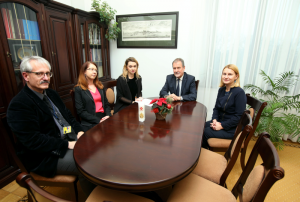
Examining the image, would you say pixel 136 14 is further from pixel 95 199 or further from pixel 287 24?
pixel 95 199

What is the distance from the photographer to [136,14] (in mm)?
3084

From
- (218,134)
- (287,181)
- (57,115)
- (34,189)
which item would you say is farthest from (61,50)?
(287,181)

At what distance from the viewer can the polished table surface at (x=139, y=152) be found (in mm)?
829

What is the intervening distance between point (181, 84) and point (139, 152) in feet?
5.22

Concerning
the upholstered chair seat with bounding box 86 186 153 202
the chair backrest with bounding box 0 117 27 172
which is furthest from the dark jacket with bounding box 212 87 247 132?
the chair backrest with bounding box 0 117 27 172

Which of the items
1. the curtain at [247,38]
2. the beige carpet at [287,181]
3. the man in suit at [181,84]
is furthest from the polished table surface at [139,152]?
the curtain at [247,38]

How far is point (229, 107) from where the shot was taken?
1886 mm

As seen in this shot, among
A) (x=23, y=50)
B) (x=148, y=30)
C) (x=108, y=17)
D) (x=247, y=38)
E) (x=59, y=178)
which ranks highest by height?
(x=108, y=17)

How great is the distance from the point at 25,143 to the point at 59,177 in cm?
35

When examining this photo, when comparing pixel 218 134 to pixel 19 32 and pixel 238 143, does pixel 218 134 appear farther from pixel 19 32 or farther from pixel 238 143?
pixel 19 32

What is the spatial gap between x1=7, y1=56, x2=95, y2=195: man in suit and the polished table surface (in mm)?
245

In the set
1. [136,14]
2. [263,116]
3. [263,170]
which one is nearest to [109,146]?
[263,170]

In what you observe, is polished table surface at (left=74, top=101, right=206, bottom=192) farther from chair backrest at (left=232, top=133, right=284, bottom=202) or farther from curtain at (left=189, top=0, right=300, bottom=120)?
curtain at (left=189, top=0, right=300, bottom=120)

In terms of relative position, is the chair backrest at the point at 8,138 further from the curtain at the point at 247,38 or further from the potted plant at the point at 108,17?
the curtain at the point at 247,38
